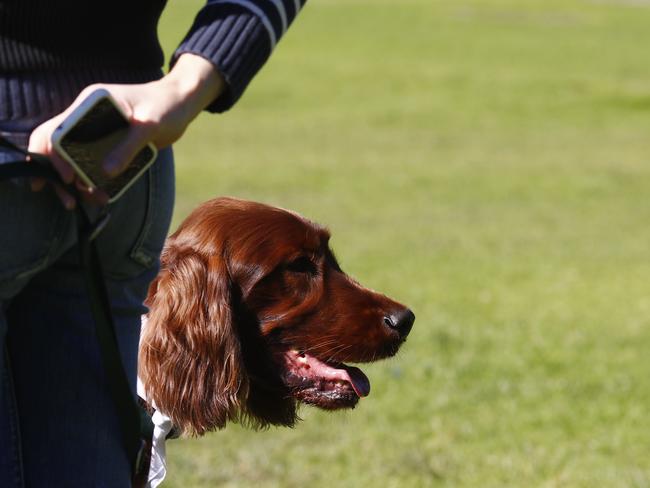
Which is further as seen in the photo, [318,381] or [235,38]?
[318,381]

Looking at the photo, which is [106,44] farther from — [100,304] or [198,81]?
[100,304]

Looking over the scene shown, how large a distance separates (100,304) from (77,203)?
23 cm

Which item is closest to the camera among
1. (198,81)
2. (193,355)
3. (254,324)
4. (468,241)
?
(198,81)

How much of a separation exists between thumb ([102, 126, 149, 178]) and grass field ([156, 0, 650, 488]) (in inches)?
125

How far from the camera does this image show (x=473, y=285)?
936cm

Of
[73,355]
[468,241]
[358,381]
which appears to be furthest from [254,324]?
[468,241]

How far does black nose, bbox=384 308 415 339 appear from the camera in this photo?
10.5ft

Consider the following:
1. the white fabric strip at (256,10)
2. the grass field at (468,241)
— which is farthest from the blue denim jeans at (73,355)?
the grass field at (468,241)

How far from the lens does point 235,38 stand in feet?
7.02

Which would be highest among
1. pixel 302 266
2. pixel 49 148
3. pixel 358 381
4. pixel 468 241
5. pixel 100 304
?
pixel 49 148

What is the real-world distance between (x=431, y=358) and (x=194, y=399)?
4226 millimetres

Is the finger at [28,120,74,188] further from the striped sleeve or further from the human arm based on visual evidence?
the striped sleeve

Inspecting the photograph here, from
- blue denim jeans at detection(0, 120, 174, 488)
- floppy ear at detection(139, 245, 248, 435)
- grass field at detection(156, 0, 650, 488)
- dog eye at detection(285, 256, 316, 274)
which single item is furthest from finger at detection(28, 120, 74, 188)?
grass field at detection(156, 0, 650, 488)

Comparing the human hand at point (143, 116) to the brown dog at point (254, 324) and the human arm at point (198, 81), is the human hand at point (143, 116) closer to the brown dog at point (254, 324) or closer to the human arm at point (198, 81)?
the human arm at point (198, 81)
